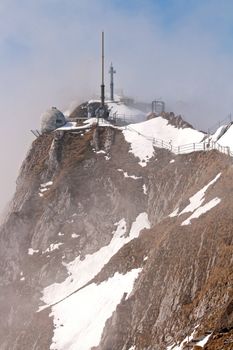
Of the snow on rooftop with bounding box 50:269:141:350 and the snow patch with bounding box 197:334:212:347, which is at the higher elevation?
the snow patch with bounding box 197:334:212:347

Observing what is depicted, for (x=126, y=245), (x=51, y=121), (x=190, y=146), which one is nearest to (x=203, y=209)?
(x=126, y=245)

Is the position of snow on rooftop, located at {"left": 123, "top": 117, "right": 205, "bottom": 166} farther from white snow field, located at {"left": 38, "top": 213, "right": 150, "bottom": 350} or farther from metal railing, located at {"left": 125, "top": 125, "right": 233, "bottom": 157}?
white snow field, located at {"left": 38, "top": 213, "right": 150, "bottom": 350}

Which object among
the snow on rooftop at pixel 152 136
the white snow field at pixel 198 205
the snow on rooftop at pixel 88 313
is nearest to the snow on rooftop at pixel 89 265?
the snow on rooftop at pixel 88 313

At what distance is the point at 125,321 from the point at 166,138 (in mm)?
46081

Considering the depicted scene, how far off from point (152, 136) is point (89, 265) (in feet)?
93.0

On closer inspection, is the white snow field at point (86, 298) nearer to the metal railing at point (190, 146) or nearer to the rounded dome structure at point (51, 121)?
the metal railing at point (190, 146)

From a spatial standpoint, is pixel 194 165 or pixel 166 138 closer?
pixel 194 165

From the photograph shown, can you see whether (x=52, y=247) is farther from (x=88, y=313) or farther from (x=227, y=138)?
(x=227, y=138)

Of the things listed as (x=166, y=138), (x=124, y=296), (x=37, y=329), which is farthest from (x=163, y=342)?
(x=166, y=138)

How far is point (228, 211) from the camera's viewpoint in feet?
238

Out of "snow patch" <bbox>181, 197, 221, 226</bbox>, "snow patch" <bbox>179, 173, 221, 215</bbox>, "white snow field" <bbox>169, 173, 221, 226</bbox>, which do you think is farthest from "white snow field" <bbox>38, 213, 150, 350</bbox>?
"snow patch" <bbox>179, 173, 221, 215</bbox>

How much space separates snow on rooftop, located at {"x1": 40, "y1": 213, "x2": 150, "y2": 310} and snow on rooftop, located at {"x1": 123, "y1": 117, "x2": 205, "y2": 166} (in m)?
13.5

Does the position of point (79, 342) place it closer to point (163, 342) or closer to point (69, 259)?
point (163, 342)

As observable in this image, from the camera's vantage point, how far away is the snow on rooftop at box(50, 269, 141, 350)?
7650cm
